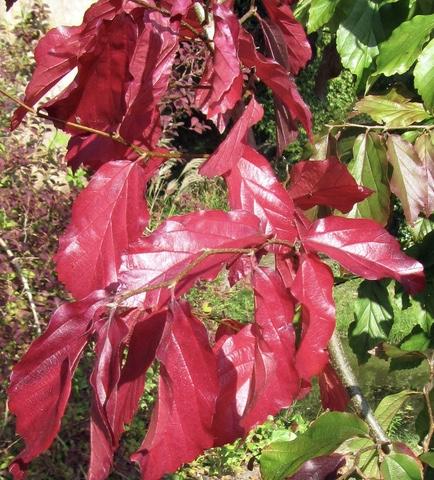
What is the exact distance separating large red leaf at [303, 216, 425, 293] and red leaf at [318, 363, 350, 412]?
265mm

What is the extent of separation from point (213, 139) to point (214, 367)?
752 centimetres

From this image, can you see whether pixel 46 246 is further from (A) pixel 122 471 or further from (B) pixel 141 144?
(B) pixel 141 144

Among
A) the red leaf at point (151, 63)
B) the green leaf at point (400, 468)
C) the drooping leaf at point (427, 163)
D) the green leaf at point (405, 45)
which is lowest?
the green leaf at point (400, 468)

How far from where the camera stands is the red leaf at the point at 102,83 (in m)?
0.81

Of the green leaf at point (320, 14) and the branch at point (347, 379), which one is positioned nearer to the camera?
the branch at point (347, 379)

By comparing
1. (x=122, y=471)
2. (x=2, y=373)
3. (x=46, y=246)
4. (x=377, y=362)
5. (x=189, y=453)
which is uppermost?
(x=189, y=453)

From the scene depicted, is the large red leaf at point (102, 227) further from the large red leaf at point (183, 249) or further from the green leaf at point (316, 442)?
the green leaf at point (316, 442)

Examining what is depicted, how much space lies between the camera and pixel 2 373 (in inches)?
111

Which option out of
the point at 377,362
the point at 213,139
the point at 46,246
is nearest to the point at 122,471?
the point at 46,246

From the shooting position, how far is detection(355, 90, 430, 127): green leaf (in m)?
1.31

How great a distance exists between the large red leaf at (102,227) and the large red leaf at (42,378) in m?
0.16

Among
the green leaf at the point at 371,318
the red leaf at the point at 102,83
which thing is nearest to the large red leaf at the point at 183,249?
the red leaf at the point at 102,83

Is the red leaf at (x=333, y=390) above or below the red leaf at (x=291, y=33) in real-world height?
below

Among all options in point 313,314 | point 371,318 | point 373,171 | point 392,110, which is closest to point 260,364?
point 313,314
